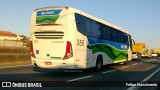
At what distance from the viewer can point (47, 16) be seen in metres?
14.7

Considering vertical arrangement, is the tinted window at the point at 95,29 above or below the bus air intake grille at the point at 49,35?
above

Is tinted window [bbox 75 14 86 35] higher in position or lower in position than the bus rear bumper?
higher

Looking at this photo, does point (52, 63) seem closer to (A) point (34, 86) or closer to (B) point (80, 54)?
(B) point (80, 54)

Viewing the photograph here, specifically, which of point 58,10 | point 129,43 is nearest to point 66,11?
point 58,10

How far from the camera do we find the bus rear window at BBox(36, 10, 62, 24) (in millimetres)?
14579

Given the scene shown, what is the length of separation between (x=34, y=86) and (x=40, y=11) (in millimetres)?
5294

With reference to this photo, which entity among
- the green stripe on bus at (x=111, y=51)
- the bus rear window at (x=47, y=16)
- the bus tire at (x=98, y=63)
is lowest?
the bus tire at (x=98, y=63)

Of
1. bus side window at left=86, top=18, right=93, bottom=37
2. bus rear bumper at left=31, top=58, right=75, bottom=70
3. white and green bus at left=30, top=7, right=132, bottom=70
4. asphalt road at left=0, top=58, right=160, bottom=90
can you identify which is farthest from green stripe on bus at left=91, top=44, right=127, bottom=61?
bus rear bumper at left=31, top=58, right=75, bottom=70

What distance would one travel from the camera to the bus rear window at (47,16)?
47.8ft

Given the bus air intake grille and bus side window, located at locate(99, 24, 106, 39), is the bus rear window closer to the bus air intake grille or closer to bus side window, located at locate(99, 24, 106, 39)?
the bus air intake grille

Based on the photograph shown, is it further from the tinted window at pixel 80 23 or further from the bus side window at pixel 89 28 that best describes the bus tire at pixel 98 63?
the tinted window at pixel 80 23

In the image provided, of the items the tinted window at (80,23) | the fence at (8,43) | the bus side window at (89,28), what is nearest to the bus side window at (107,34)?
the bus side window at (89,28)

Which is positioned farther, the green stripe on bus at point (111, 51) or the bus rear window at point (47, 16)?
the green stripe on bus at point (111, 51)

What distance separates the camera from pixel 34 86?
1092 cm
